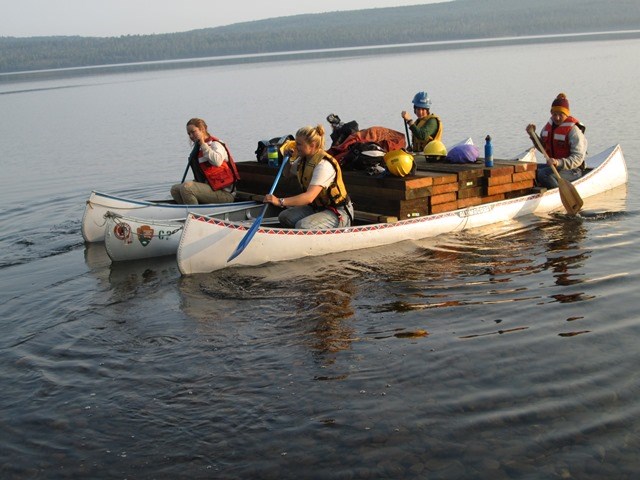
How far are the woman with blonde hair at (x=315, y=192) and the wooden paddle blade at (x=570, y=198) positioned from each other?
3628mm

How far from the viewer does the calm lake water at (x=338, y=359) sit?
599 cm

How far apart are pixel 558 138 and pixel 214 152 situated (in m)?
5.19

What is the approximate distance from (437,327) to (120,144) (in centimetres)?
2163

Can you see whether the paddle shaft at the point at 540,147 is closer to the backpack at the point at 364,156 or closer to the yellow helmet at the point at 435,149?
the yellow helmet at the point at 435,149

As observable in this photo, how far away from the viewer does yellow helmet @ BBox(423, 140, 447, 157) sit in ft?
42.2

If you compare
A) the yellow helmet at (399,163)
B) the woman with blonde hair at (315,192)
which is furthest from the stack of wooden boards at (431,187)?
the woman with blonde hair at (315,192)

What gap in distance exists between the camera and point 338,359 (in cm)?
765

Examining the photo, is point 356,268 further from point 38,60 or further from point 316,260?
point 38,60

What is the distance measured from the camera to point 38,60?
176m

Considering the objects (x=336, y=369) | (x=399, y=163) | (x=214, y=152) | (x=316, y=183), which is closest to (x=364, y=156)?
(x=399, y=163)

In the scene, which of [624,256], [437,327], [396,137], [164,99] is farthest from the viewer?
[164,99]

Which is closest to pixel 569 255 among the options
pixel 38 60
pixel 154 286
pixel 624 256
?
pixel 624 256

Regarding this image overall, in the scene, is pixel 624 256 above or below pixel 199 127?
below

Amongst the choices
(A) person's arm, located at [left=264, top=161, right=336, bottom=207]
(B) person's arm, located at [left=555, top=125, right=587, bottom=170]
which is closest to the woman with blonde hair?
(A) person's arm, located at [left=264, top=161, right=336, bottom=207]
